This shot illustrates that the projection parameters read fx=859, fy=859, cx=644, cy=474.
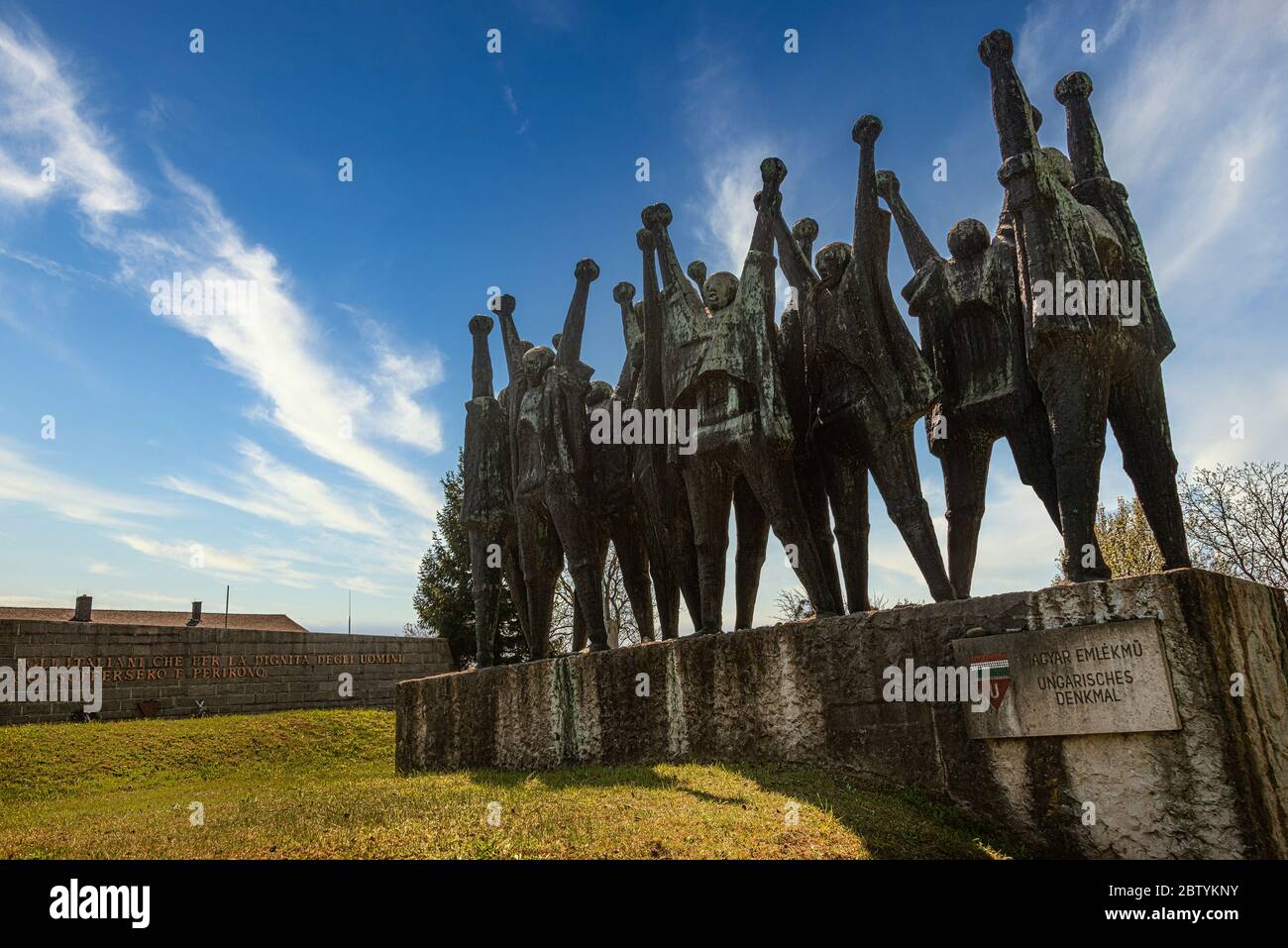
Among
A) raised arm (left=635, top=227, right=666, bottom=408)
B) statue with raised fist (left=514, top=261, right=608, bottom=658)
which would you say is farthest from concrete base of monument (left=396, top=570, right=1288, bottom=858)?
raised arm (left=635, top=227, right=666, bottom=408)

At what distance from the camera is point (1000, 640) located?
515 cm

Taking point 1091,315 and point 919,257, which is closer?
point 1091,315

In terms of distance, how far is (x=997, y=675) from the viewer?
5141mm

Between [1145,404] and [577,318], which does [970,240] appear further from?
[577,318]

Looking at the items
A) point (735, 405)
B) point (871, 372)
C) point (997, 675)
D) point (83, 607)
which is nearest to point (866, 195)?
point (871, 372)

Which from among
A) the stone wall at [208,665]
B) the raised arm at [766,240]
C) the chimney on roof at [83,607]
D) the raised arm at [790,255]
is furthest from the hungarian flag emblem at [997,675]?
the chimney on roof at [83,607]

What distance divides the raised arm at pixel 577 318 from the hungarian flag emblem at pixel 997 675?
525 cm

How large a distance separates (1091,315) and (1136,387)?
697 millimetres

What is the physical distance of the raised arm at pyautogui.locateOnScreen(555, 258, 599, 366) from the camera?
8992 millimetres

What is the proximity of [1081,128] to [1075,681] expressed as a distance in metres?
4.21

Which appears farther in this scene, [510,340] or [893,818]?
[510,340]
